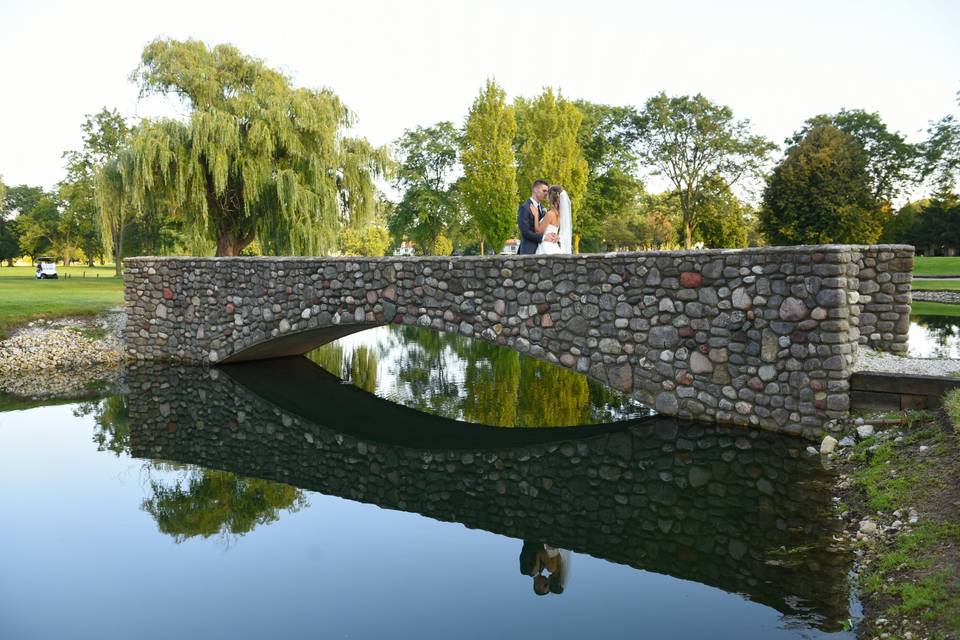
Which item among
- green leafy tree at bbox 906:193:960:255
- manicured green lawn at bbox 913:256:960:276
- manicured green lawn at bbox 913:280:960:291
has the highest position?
green leafy tree at bbox 906:193:960:255

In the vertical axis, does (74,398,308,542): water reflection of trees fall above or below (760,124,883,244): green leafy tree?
below

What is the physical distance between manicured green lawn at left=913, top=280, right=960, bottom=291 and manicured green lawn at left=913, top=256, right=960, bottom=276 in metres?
3.39

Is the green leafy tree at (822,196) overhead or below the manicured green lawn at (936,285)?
overhead

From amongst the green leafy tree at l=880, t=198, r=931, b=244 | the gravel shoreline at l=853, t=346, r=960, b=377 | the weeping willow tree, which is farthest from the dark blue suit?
the green leafy tree at l=880, t=198, r=931, b=244

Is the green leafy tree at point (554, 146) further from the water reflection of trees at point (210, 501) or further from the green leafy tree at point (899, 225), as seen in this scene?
the water reflection of trees at point (210, 501)

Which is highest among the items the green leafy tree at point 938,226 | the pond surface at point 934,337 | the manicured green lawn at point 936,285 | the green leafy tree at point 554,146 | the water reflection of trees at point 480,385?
the green leafy tree at point 554,146

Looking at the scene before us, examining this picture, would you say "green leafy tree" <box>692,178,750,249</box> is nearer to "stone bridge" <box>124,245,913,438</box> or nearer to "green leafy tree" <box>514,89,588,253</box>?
"green leafy tree" <box>514,89,588,253</box>

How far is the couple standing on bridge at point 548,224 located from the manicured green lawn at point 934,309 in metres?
14.7

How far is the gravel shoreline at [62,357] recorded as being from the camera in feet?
38.6

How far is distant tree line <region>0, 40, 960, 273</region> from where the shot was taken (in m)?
18.0

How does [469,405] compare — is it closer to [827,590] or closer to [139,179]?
[827,590]

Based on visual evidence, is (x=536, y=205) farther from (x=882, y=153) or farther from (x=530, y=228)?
(x=882, y=153)

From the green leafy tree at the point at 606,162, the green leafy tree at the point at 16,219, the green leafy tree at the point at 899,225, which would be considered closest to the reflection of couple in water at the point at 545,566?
the green leafy tree at the point at 606,162

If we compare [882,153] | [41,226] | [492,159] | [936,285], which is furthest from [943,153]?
[41,226]
